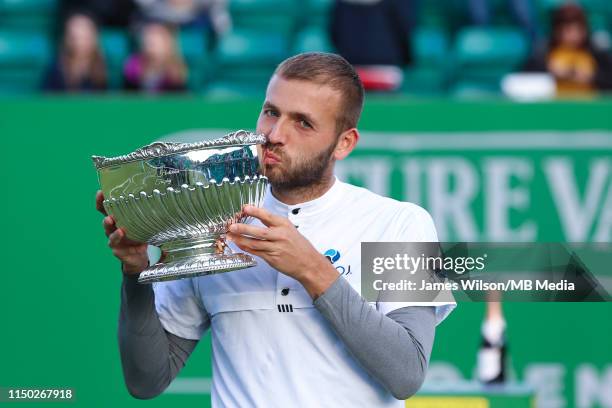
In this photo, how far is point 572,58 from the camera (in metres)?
7.13

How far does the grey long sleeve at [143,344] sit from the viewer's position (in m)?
2.49

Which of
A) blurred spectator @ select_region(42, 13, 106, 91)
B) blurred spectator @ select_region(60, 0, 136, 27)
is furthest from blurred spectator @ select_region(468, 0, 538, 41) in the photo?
blurred spectator @ select_region(42, 13, 106, 91)

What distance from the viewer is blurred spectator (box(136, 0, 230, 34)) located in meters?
7.52

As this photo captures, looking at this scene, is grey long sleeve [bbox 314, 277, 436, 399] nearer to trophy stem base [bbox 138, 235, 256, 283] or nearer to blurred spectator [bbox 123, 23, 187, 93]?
trophy stem base [bbox 138, 235, 256, 283]

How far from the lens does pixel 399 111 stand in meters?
5.64

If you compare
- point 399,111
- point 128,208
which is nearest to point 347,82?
point 128,208

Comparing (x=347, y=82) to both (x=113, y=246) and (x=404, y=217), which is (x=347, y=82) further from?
(x=113, y=246)

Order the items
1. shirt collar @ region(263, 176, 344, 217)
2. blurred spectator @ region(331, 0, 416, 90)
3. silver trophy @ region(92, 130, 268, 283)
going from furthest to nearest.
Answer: blurred spectator @ region(331, 0, 416, 90) → shirt collar @ region(263, 176, 344, 217) → silver trophy @ region(92, 130, 268, 283)

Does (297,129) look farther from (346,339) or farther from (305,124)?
(346,339)

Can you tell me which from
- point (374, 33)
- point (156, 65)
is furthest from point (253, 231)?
point (374, 33)

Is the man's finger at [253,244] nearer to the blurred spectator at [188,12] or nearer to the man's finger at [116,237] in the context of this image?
the man's finger at [116,237]

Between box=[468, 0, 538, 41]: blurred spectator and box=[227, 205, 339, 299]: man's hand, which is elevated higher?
box=[468, 0, 538, 41]: blurred spectator

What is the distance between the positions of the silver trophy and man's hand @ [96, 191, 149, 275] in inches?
0.9

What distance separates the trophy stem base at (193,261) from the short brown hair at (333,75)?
40 cm
